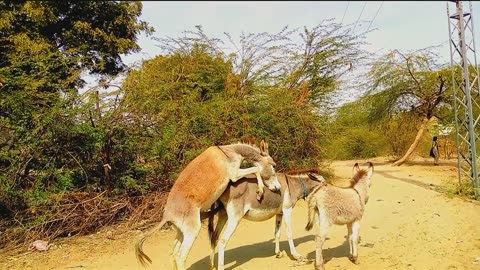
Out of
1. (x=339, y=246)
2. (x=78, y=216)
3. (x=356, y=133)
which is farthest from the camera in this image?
(x=356, y=133)

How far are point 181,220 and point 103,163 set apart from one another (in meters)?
4.77

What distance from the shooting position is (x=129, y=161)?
10.2m

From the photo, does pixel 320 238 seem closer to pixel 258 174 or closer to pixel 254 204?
pixel 254 204

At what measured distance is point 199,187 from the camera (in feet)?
19.8

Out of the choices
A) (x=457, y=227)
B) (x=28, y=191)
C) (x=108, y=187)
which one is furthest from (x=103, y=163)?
(x=457, y=227)

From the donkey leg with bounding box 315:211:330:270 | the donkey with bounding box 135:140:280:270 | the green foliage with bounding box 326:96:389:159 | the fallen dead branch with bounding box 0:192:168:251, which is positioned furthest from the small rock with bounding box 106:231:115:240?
the green foliage with bounding box 326:96:389:159

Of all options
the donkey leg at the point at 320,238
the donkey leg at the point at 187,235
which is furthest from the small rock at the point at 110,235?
the donkey leg at the point at 320,238

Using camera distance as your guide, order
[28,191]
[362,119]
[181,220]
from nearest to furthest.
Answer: [181,220], [28,191], [362,119]

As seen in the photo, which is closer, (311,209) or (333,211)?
(333,211)

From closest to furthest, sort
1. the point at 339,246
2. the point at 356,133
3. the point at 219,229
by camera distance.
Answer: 1. the point at 219,229
2. the point at 339,246
3. the point at 356,133

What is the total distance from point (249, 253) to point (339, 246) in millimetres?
1689

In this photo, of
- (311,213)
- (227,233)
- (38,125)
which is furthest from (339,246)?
(38,125)

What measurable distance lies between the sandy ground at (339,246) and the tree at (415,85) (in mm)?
10022

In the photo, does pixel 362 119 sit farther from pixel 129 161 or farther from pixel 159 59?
pixel 129 161
